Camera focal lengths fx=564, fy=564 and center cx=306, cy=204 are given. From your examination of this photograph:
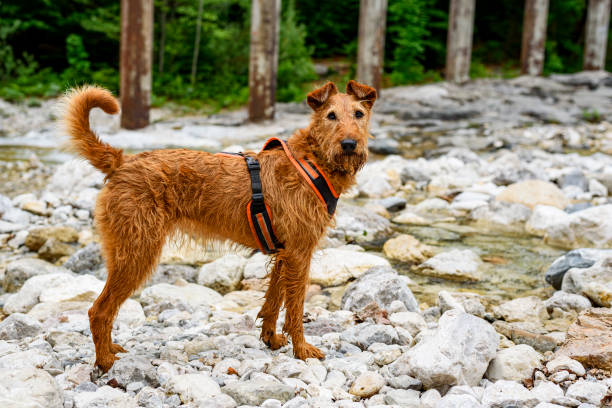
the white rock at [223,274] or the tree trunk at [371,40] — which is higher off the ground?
the tree trunk at [371,40]

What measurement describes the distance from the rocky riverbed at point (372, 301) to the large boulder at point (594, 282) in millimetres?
13

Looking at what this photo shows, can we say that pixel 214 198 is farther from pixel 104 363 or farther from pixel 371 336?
pixel 371 336

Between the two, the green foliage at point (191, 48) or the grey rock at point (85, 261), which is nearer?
the grey rock at point (85, 261)

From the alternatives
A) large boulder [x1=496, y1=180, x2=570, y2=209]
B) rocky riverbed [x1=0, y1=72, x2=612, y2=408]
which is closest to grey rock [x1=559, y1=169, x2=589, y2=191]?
rocky riverbed [x1=0, y1=72, x2=612, y2=408]

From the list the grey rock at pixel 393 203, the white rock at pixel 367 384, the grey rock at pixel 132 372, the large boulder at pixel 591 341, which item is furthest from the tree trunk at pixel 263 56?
the white rock at pixel 367 384

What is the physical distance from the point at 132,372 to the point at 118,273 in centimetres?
64

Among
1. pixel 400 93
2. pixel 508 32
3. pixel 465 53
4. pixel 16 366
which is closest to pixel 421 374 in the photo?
→ pixel 16 366

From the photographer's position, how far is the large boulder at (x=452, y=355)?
3.47 m

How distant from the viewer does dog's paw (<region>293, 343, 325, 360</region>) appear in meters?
3.96

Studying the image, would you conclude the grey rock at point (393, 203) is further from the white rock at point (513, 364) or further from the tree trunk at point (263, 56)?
the tree trunk at point (263, 56)

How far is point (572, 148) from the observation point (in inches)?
529

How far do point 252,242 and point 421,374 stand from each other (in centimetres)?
149

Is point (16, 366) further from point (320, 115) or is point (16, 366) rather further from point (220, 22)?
point (220, 22)

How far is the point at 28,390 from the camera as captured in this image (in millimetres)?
3029
